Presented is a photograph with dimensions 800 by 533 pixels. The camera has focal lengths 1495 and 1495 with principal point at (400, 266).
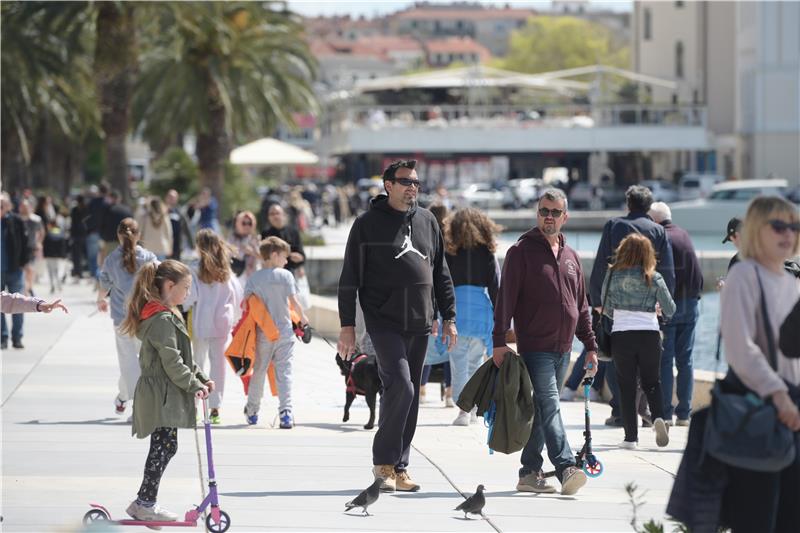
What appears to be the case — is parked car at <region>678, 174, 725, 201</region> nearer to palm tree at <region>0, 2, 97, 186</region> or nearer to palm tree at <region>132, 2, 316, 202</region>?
palm tree at <region>132, 2, 316, 202</region>

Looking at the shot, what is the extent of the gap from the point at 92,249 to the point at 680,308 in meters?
17.0

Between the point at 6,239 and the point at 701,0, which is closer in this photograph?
the point at 6,239

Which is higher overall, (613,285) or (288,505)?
(613,285)

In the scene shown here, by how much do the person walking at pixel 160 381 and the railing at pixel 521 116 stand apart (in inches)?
2501

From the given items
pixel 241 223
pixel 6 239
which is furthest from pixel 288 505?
pixel 6 239

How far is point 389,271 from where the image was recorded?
826 centimetres

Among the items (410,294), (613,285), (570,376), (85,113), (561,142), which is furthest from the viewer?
(561,142)

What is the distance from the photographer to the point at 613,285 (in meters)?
10.4

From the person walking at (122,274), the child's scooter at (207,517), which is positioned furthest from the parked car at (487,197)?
the child's scooter at (207,517)

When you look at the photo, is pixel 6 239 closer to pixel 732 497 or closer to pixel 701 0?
pixel 732 497

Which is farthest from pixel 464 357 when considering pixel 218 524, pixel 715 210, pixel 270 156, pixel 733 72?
pixel 733 72

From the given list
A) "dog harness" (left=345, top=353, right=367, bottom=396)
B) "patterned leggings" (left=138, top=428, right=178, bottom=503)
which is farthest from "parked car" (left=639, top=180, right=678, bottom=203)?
"patterned leggings" (left=138, top=428, right=178, bottom=503)

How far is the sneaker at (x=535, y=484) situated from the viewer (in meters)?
8.53

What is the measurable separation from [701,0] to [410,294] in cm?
8533
